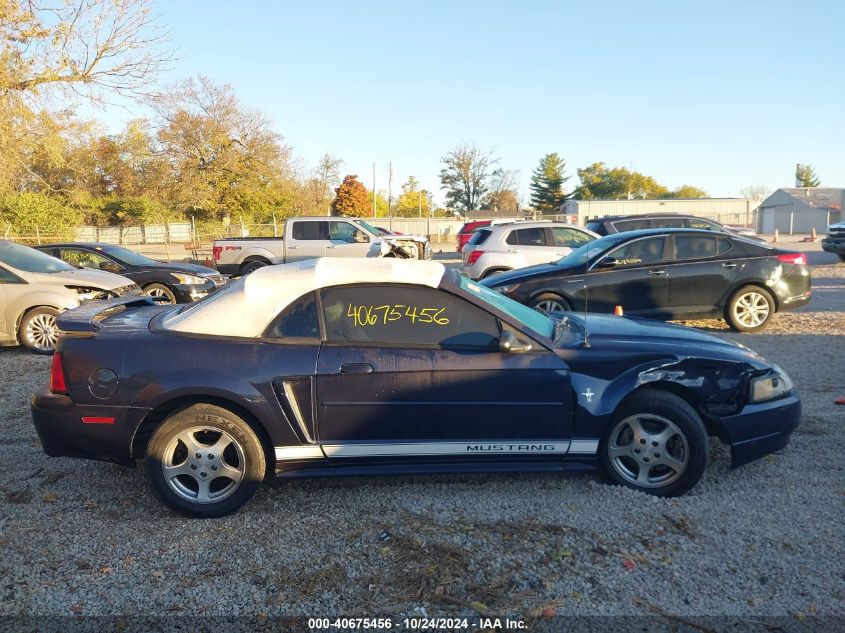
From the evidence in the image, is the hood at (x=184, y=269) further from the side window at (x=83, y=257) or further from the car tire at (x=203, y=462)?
the car tire at (x=203, y=462)

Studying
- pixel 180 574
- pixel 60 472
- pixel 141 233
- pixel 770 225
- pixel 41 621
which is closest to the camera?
pixel 41 621

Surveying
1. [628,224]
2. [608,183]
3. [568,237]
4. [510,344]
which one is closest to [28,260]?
[510,344]

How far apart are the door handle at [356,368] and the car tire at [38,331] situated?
6231 millimetres

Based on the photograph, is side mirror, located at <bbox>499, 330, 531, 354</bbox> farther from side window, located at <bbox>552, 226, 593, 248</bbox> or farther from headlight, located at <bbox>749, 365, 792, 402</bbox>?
side window, located at <bbox>552, 226, 593, 248</bbox>

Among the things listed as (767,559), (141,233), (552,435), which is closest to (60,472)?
(552,435)

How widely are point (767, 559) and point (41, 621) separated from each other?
3413 mm

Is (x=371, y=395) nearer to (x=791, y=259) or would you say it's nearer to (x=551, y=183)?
(x=791, y=259)

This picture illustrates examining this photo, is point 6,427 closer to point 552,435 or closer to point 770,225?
point 552,435

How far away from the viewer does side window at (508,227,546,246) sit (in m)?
13.4

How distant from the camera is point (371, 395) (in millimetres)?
3680

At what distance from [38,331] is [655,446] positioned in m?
7.83

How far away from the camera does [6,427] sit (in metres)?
5.33

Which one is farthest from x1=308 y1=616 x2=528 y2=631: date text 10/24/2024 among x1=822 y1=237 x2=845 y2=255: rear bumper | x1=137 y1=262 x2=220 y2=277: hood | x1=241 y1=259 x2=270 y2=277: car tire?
x1=822 y1=237 x2=845 y2=255: rear bumper

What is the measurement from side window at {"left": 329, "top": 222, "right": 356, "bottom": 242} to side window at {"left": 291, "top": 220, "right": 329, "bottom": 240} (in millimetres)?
131
